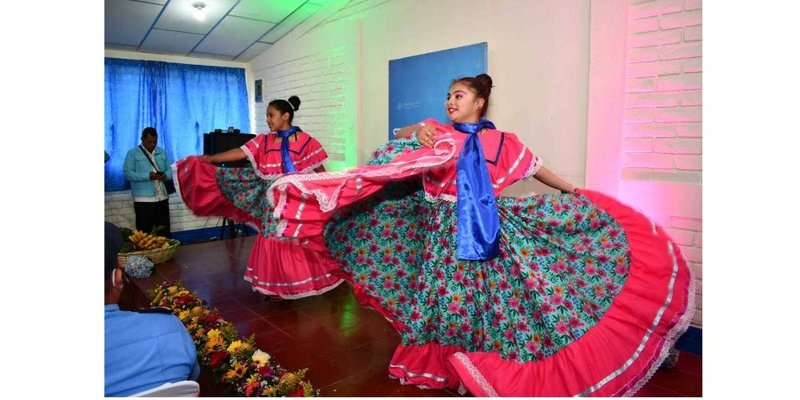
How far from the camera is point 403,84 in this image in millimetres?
4531

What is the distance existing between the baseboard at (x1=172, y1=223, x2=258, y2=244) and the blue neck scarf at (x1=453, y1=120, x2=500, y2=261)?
4960mm

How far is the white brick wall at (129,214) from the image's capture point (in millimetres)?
6394

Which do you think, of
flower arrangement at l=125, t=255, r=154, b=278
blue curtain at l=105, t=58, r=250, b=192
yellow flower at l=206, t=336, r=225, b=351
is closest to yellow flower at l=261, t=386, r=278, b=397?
yellow flower at l=206, t=336, r=225, b=351

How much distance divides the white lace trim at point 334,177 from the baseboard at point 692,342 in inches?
68.5

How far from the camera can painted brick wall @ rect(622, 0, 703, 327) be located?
2697 mm

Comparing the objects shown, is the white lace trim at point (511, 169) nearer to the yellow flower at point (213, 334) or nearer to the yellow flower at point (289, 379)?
the yellow flower at point (289, 379)

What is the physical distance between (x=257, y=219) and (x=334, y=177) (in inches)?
79.3

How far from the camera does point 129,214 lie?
21.5 feet

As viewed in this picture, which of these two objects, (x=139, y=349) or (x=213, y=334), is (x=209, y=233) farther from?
(x=139, y=349)

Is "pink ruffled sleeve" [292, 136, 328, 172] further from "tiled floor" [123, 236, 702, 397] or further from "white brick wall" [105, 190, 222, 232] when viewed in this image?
"white brick wall" [105, 190, 222, 232]

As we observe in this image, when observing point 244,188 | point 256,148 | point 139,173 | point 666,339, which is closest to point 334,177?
point 666,339

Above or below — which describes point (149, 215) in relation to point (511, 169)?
below

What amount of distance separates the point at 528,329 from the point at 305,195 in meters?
1.07

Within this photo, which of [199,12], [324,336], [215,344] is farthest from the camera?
[199,12]
